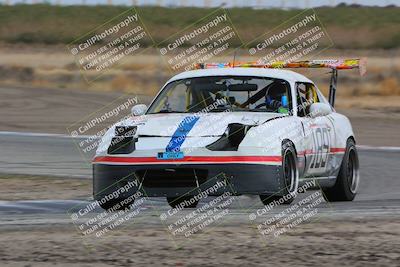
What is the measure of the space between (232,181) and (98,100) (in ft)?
72.5

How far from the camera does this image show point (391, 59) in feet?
206

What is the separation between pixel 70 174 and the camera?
16172mm

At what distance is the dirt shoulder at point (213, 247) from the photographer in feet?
24.7

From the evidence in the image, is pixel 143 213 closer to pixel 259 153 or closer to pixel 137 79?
pixel 259 153

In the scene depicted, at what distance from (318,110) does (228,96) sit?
3.16ft

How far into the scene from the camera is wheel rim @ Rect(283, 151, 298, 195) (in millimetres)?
11055

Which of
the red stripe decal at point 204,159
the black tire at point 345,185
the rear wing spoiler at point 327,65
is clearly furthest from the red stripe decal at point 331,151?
the rear wing spoiler at point 327,65

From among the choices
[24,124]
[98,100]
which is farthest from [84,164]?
[98,100]

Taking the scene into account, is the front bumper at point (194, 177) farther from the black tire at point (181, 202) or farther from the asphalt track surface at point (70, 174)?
the black tire at point (181, 202)

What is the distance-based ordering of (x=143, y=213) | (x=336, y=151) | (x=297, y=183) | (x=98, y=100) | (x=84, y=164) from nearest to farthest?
(x=143, y=213) → (x=297, y=183) → (x=336, y=151) → (x=84, y=164) → (x=98, y=100)

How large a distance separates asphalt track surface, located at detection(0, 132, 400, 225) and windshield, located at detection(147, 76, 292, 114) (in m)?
1.05

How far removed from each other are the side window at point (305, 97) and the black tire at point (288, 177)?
992 millimetres

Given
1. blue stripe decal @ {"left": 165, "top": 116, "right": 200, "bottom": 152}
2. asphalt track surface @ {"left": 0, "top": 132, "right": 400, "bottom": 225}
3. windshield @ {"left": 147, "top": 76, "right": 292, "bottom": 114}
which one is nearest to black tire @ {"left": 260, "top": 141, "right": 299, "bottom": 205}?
asphalt track surface @ {"left": 0, "top": 132, "right": 400, "bottom": 225}

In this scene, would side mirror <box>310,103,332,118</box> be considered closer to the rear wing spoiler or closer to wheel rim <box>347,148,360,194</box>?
wheel rim <box>347,148,360,194</box>
